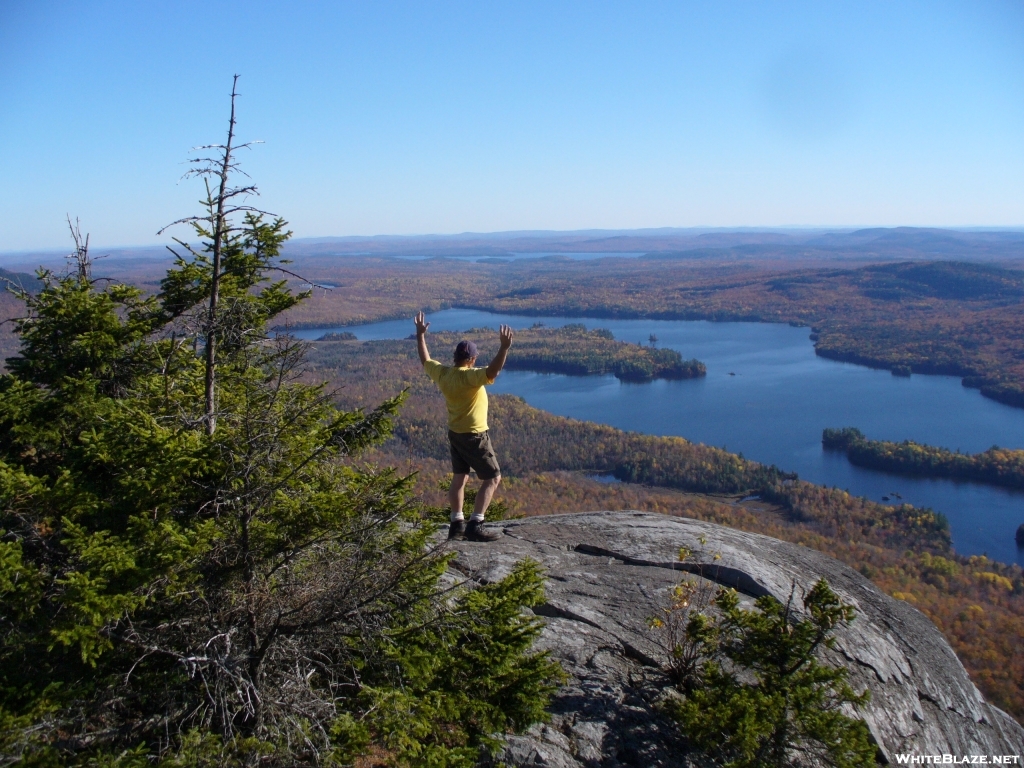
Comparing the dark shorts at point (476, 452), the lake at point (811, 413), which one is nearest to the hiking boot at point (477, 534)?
the dark shorts at point (476, 452)

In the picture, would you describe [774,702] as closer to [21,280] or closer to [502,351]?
[502,351]

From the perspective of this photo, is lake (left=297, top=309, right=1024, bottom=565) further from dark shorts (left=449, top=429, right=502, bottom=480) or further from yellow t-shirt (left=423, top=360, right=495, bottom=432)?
yellow t-shirt (left=423, top=360, right=495, bottom=432)

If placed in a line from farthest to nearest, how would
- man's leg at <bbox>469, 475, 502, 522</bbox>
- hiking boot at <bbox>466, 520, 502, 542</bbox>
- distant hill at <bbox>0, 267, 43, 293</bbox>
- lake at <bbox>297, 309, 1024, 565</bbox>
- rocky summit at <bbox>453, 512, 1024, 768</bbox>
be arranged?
lake at <bbox>297, 309, 1024, 565</bbox> < distant hill at <bbox>0, 267, 43, 293</bbox> < hiking boot at <bbox>466, 520, 502, 542</bbox> < man's leg at <bbox>469, 475, 502, 522</bbox> < rocky summit at <bbox>453, 512, 1024, 768</bbox>

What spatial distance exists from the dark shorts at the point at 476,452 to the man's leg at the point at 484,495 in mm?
61

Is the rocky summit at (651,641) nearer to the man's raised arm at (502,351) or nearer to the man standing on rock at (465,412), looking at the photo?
the man standing on rock at (465,412)

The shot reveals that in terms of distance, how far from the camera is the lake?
44.1 meters

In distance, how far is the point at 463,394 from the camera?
20.2 feet

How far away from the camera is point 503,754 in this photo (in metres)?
4.01

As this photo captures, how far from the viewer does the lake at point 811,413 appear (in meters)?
44.1

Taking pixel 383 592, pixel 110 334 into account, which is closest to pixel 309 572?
pixel 383 592

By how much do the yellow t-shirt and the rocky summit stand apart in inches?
57.8

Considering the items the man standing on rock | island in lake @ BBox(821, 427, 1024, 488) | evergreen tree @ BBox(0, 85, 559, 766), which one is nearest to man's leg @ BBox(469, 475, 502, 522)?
the man standing on rock

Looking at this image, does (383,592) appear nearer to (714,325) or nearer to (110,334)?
(110,334)

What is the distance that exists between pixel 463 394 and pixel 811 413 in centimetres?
→ 6551
